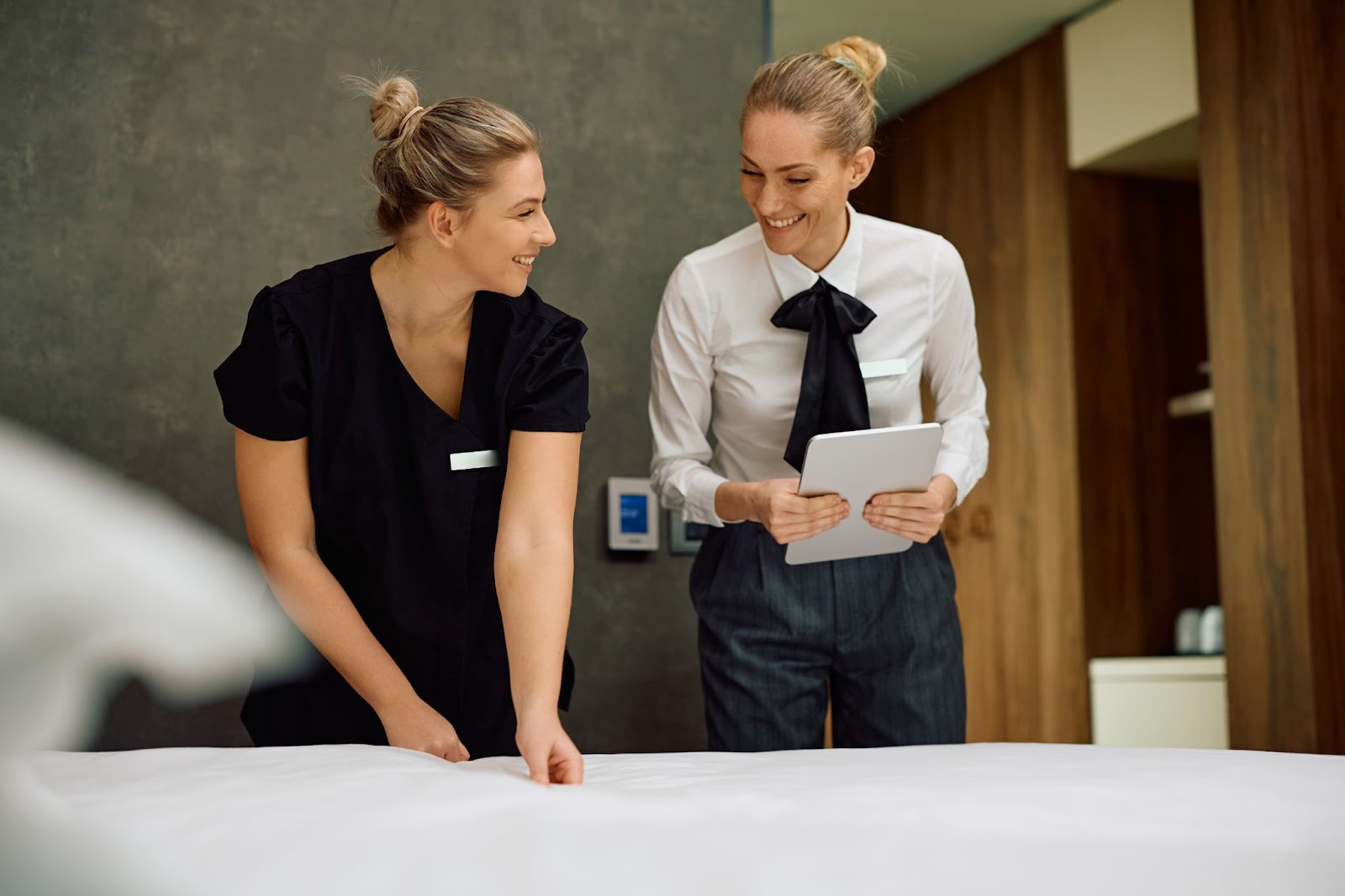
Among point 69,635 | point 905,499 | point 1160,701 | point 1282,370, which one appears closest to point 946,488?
point 905,499

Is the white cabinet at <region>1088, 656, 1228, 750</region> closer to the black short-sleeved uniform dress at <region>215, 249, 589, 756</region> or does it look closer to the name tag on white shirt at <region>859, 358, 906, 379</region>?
the name tag on white shirt at <region>859, 358, 906, 379</region>

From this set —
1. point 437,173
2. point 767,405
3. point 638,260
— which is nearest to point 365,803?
point 437,173

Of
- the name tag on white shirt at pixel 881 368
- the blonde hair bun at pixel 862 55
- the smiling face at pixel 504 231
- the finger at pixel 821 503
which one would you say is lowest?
the finger at pixel 821 503

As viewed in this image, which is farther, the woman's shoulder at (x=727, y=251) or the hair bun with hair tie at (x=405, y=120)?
the woman's shoulder at (x=727, y=251)

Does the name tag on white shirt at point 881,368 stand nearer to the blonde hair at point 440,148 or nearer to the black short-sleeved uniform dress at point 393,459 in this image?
the black short-sleeved uniform dress at point 393,459

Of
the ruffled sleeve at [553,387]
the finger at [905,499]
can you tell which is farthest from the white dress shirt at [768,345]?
the ruffled sleeve at [553,387]

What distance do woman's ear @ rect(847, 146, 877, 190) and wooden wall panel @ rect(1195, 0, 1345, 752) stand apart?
5.95 feet

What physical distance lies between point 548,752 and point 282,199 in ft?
4.30

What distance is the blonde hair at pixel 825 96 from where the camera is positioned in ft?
5.78

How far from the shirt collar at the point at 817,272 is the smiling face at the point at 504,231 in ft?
1.43

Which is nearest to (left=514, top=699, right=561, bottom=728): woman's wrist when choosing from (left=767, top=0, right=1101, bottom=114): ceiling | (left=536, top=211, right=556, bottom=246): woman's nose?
(left=536, top=211, right=556, bottom=246): woman's nose

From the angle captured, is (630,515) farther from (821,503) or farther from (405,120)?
(405,120)

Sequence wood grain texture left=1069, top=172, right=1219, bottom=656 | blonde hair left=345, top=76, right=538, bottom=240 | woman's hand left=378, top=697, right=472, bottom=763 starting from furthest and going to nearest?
wood grain texture left=1069, top=172, right=1219, bottom=656 → blonde hair left=345, top=76, right=538, bottom=240 → woman's hand left=378, top=697, right=472, bottom=763

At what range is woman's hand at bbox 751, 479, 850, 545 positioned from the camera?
1608 millimetres
